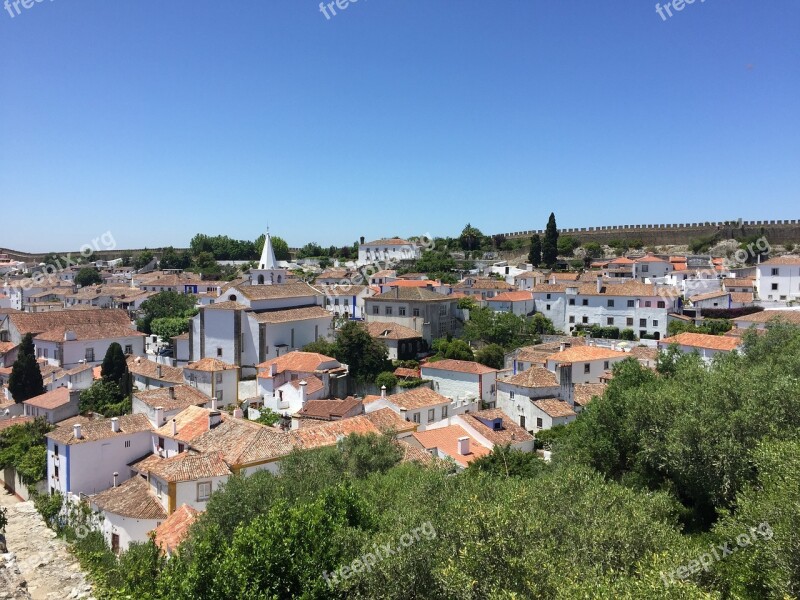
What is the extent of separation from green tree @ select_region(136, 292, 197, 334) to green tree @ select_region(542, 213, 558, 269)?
40.7 m

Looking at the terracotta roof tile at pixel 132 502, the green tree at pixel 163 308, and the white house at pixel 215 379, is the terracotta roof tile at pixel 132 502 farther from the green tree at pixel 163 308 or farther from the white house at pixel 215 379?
the green tree at pixel 163 308

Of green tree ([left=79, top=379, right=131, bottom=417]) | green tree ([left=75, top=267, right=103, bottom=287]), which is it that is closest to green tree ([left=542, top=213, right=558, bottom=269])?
green tree ([left=79, top=379, right=131, bottom=417])

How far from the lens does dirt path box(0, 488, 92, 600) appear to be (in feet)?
67.2

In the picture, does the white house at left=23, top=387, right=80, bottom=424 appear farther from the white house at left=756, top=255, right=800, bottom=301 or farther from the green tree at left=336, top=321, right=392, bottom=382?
the white house at left=756, top=255, right=800, bottom=301

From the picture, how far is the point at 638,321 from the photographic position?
46.6 meters

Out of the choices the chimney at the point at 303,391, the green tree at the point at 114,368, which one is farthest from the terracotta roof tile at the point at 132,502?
the green tree at the point at 114,368

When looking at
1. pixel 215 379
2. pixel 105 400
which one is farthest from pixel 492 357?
pixel 105 400

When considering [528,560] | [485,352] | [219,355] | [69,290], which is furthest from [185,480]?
[69,290]

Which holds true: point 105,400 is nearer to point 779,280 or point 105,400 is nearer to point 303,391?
point 303,391

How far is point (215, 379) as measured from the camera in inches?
1432

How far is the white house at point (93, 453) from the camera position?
25812mm

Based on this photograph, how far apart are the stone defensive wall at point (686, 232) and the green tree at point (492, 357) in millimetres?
49192

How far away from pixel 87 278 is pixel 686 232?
85989 mm

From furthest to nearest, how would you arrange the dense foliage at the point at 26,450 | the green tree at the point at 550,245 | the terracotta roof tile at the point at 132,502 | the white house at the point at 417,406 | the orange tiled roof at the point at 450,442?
the green tree at the point at 550,245 → the white house at the point at 417,406 → the dense foliage at the point at 26,450 → the orange tiled roof at the point at 450,442 → the terracotta roof tile at the point at 132,502
